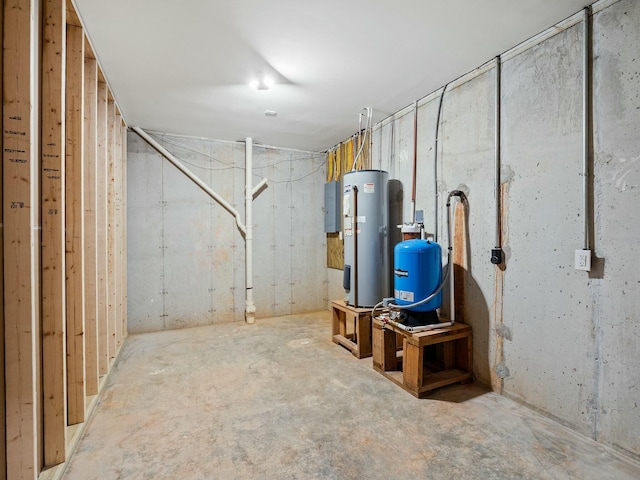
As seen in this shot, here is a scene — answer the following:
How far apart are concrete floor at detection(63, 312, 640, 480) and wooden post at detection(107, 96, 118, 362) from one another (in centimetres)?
33

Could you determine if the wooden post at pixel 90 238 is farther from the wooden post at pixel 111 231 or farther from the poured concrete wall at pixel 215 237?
the poured concrete wall at pixel 215 237

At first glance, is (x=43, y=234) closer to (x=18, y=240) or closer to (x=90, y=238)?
(x=18, y=240)

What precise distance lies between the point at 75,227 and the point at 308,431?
6.39ft

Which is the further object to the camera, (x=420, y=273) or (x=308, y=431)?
(x=420, y=273)

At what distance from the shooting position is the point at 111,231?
3029 mm

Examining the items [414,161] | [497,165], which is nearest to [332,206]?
[414,161]

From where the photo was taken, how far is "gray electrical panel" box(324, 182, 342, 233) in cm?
486

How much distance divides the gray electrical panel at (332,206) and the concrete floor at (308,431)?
229 cm

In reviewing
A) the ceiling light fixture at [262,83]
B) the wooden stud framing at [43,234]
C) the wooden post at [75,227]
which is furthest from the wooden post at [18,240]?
the ceiling light fixture at [262,83]

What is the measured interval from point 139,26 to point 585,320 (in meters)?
3.44

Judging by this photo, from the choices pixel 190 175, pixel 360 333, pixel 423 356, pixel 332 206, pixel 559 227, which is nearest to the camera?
pixel 559 227

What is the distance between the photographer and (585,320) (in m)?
1.97

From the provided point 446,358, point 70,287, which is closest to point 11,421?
point 70,287

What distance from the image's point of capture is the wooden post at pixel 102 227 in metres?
2.66
